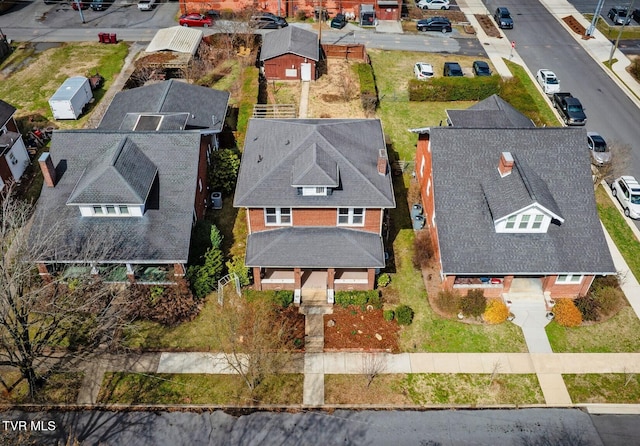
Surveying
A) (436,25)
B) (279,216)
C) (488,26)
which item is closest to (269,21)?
(436,25)

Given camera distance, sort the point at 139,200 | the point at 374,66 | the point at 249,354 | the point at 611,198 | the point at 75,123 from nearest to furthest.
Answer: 1. the point at 249,354
2. the point at 139,200
3. the point at 611,198
4. the point at 75,123
5. the point at 374,66

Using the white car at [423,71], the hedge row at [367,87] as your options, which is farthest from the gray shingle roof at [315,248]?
the white car at [423,71]

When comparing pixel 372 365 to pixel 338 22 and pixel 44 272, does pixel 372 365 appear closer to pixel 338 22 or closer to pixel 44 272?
pixel 44 272

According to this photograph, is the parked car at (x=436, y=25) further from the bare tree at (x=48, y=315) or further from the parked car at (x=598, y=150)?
the bare tree at (x=48, y=315)

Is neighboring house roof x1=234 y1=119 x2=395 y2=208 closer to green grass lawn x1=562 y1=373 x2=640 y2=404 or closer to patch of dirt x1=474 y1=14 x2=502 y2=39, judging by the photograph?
green grass lawn x1=562 y1=373 x2=640 y2=404

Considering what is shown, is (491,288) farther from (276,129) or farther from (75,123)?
(75,123)

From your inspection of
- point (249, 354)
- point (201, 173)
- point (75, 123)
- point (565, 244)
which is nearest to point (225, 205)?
point (201, 173)

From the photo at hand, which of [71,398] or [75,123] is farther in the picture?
[75,123]

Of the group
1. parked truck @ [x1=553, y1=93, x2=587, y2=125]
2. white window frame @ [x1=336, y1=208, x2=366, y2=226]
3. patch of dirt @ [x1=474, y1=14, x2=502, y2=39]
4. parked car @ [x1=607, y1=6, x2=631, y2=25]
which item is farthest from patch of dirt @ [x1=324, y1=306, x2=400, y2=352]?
parked car @ [x1=607, y1=6, x2=631, y2=25]
